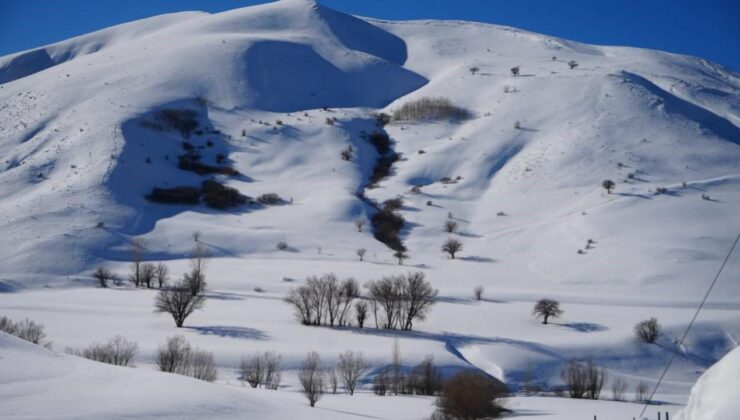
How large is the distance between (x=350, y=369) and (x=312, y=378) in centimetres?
520

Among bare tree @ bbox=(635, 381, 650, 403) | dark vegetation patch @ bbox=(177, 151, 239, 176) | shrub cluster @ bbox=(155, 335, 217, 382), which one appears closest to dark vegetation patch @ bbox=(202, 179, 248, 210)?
dark vegetation patch @ bbox=(177, 151, 239, 176)

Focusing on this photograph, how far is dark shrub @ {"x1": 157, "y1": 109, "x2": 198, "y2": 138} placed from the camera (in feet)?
347

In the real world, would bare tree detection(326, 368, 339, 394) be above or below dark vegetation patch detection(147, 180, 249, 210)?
below

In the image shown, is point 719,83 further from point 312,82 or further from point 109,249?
point 109,249

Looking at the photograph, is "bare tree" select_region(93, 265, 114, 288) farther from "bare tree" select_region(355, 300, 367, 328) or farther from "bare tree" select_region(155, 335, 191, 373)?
"bare tree" select_region(155, 335, 191, 373)

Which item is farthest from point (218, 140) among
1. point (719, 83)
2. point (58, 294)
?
point (719, 83)

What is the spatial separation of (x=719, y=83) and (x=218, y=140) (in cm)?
11562

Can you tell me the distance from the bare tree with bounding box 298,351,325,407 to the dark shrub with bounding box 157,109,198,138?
2956 inches

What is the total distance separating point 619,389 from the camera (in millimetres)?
39781

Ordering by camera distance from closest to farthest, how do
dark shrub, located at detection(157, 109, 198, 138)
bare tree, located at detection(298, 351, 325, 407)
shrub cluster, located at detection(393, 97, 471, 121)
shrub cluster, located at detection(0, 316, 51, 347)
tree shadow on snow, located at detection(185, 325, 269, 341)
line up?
bare tree, located at detection(298, 351, 325, 407) < shrub cluster, located at detection(0, 316, 51, 347) < tree shadow on snow, located at detection(185, 325, 269, 341) < dark shrub, located at detection(157, 109, 198, 138) < shrub cluster, located at detection(393, 97, 471, 121)

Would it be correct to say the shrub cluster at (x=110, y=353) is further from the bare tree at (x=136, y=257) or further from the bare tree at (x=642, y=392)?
the bare tree at (x=642, y=392)

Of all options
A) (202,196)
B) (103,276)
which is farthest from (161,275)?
(202,196)

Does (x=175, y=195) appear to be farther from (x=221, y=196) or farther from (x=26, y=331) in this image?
(x=26, y=331)

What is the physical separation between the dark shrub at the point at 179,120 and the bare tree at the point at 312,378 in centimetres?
7509
